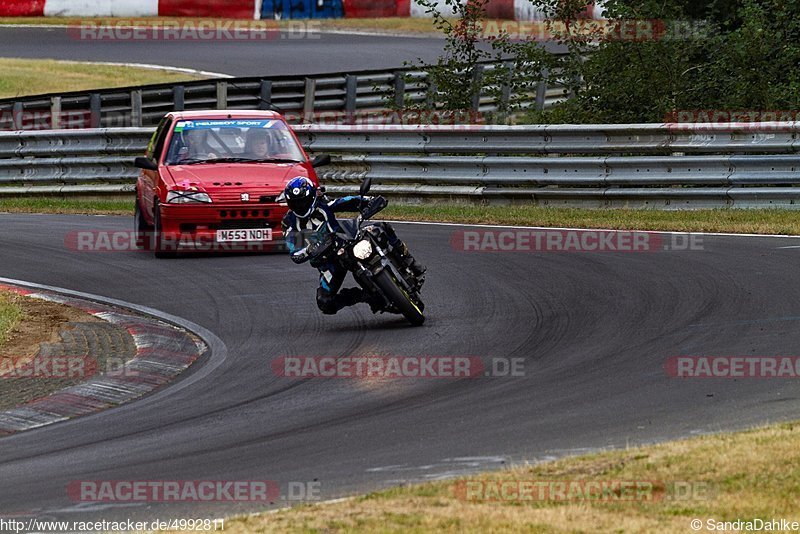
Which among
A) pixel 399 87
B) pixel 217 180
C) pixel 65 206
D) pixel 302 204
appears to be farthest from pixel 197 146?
pixel 399 87

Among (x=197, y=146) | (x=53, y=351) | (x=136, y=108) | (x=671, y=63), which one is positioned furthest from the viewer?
(x=136, y=108)

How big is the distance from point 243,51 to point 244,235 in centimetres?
1936

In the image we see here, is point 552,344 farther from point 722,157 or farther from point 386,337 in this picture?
point 722,157

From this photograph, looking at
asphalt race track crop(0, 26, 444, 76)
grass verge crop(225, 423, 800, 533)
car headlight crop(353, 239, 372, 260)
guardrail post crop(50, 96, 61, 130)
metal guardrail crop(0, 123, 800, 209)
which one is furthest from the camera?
asphalt race track crop(0, 26, 444, 76)

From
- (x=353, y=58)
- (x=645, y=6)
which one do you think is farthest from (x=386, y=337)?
(x=353, y=58)

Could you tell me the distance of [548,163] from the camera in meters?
17.1

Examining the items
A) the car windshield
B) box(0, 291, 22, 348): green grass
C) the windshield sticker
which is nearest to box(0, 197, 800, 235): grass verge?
the car windshield

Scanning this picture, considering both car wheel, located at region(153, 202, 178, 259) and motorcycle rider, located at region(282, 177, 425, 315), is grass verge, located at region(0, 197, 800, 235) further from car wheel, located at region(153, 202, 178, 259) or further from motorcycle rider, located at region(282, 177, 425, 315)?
motorcycle rider, located at region(282, 177, 425, 315)

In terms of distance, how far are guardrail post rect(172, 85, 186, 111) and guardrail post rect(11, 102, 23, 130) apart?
2.63 metres

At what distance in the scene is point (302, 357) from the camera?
9.95 metres

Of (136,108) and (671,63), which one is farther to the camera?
(136,108)

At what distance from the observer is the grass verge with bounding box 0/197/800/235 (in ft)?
49.2

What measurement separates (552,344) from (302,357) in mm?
1773

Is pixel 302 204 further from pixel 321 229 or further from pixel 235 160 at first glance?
pixel 235 160
